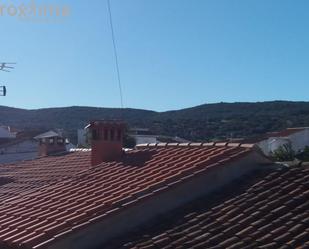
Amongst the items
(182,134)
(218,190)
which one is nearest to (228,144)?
(218,190)

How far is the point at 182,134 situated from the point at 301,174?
72.6ft

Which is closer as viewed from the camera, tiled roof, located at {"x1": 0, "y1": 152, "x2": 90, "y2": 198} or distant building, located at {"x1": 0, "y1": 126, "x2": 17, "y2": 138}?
tiled roof, located at {"x1": 0, "y1": 152, "x2": 90, "y2": 198}

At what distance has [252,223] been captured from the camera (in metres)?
5.94

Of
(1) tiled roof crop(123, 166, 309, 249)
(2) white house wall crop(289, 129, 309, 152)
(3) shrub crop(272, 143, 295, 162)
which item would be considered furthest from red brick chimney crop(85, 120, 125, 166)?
(2) white house wall crop(289, 129, 309, 152)

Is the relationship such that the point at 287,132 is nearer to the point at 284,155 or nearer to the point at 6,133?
the point at 284,155

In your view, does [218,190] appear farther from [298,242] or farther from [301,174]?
[298,242]

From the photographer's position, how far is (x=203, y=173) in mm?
7164

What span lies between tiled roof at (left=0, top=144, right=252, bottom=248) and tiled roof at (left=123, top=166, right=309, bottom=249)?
0.63m

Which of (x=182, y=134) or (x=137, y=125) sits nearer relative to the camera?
(x=182, y=134)

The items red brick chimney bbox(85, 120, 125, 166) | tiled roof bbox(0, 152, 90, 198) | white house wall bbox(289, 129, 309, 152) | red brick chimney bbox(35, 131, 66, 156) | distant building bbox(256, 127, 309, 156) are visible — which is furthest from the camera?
white house wall bbox(289, 129, 309, 152)

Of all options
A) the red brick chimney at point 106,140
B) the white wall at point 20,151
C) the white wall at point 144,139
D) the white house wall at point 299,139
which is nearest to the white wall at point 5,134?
the white wall at point 20,151

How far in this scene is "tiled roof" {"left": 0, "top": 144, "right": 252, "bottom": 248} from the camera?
645 centimetres

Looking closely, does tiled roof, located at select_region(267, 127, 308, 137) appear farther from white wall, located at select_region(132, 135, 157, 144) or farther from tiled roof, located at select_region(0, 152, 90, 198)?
tiled roof, located at select_region(0, 152, 90, 198)

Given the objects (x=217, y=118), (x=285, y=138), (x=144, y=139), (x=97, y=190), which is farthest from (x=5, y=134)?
(x=97, y=190)
